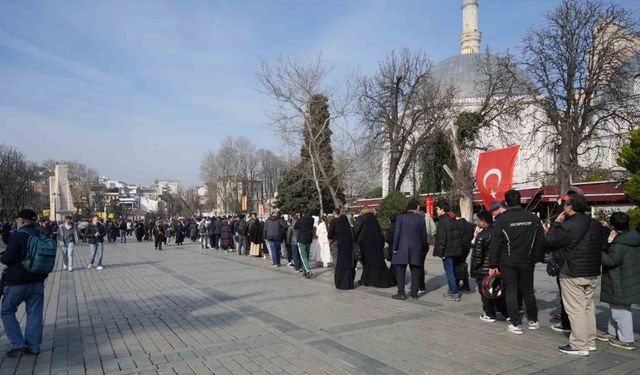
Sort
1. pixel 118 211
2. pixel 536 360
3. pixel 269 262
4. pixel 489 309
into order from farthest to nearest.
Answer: pixel 118 211, pixel 269 262, pixel 489 309, pixel 536 360

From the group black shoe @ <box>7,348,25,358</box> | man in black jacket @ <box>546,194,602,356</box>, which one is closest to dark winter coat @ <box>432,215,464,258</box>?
man in black jacket @ <box>546,194,602,356</box>

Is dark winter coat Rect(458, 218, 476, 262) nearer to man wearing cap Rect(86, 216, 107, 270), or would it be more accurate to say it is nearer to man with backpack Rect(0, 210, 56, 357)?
man with backpack Rect(0, 210, 56, 357)

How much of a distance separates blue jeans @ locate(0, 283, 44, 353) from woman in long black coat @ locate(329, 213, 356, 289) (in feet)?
20.1

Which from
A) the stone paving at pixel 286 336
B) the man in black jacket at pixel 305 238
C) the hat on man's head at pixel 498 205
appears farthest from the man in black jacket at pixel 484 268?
the man in black jacket at pixel 305 238

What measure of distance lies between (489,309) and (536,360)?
1.88m

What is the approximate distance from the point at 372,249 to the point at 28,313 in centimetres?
685

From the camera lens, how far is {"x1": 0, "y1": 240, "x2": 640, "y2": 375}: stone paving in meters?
5.38

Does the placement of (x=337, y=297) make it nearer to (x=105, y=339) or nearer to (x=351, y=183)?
(x=105, y=339)

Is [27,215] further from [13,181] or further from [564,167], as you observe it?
[13,181]

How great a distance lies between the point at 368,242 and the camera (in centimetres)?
1093

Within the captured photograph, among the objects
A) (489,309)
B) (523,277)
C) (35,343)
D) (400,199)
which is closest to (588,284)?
(523,277)

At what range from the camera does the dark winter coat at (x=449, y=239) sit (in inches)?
355

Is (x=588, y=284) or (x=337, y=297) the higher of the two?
(x=588, y=284)

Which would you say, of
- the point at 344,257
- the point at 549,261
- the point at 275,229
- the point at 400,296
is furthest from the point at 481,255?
the point at 275,229
